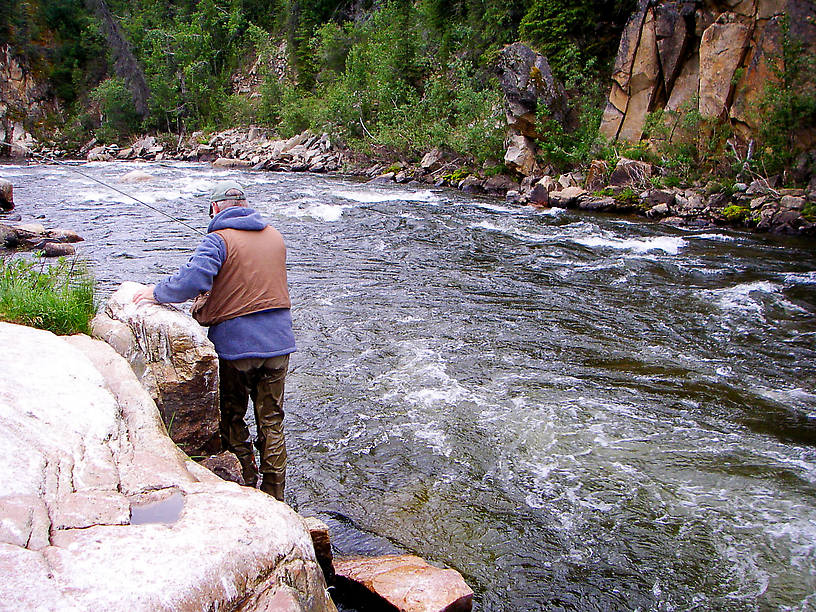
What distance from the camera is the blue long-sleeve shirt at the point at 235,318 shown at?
3.97 metres

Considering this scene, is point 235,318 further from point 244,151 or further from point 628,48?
point 244,151

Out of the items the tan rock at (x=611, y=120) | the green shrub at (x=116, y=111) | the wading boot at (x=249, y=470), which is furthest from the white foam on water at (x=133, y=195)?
the green shrub at (x=116, y=111)

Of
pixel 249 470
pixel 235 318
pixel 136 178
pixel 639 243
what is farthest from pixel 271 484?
pixel 136 178

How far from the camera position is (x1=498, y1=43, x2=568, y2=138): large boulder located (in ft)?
68.2

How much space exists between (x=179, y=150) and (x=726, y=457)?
3888 cm

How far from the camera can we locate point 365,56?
32.1 meters

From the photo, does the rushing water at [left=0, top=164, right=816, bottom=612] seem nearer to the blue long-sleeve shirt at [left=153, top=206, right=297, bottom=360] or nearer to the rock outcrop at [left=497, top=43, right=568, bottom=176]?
the blue long-sleeve shirt at [left=153, top=206, right=297, bottom=360]

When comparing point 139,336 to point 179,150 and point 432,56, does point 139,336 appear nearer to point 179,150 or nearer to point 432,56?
point 432,56

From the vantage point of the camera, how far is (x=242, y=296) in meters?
4.06

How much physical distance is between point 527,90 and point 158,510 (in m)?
20.5

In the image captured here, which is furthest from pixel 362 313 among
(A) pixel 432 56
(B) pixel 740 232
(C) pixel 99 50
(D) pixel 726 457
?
(C) pixel 99 50

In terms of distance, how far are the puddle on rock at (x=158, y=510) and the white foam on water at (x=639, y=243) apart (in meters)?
12.1

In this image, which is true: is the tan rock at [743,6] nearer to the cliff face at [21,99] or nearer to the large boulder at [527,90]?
the large boulder at [527,90]

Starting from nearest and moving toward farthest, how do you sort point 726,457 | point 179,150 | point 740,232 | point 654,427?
1. point 726,457
2. point 654,427
3. point 740,232
4. point 179,150
